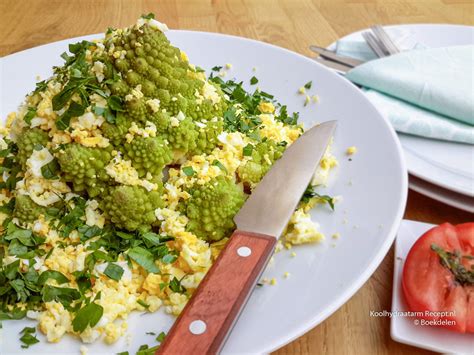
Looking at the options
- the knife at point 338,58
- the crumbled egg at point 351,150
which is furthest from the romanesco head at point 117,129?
the knife at point 338,58

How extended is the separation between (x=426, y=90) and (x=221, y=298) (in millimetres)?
767

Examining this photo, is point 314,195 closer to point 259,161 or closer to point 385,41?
point 259,161

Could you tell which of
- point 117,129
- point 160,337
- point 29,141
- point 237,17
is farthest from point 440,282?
Result: point 237,17

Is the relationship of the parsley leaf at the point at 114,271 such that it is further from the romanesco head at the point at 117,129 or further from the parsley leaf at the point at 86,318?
the romanesco head at the point at 117,129

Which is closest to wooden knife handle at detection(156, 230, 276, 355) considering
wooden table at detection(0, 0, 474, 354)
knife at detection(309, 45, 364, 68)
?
knife at detection(309, 45, 364, 68)

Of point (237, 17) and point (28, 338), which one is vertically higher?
point (237, 17)

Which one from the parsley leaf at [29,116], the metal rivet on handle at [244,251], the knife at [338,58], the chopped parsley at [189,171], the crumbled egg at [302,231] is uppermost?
the parsley leaf at [29,116]

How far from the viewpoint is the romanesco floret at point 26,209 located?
2.57 ft

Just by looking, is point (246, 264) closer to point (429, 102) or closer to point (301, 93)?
point (301, 93)

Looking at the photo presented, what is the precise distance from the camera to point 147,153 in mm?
786

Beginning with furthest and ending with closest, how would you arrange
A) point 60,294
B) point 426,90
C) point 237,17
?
point 237,17
point 426,90
point 60,294

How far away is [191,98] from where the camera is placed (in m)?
0.87

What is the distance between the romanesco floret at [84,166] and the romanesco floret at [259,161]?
22 cm

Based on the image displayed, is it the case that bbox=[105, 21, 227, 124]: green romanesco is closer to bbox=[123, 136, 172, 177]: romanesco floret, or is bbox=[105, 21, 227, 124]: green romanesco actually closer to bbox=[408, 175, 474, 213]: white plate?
bbox=[123, 136, 172, 177]: romanesco floret
